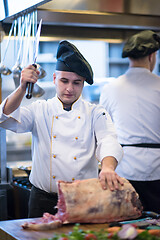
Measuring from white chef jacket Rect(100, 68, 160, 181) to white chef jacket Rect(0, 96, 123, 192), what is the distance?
2.56 feet

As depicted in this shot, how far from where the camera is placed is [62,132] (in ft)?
7.89

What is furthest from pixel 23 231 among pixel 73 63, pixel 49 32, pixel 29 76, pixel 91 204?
pixel 49 32

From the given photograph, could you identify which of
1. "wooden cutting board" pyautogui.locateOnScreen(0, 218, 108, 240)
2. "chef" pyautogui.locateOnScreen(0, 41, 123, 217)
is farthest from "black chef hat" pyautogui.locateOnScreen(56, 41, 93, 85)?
"wooden cutting board" pyautogui.locateOnScreen(0, 218, 108, 240)

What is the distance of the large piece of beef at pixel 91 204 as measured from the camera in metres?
1.93

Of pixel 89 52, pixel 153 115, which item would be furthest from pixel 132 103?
pixel 89 52

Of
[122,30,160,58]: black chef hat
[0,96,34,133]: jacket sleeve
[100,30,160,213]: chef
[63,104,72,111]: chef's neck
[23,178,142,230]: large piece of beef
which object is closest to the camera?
[23,178,142,230]: large piece of beef

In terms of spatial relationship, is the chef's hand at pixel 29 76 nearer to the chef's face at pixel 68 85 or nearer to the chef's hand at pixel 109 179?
the chef's face at pixel 68 85

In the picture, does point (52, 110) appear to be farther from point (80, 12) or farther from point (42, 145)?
point (80, 12)

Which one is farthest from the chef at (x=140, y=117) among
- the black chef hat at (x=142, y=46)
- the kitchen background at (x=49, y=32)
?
the kitchen background at (x=49, y=32)

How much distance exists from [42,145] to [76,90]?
0.39 meters

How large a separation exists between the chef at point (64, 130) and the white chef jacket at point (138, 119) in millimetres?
787

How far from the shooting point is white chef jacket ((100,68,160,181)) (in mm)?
3148

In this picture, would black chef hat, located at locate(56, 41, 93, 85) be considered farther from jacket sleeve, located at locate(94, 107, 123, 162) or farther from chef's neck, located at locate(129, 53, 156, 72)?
chef's neck, located at locate(129, 53, 156, 72)

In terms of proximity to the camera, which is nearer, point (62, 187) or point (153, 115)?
point (62, 187)
